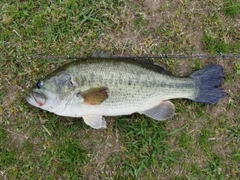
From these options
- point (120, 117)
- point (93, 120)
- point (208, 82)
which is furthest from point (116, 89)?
point (208, 82)

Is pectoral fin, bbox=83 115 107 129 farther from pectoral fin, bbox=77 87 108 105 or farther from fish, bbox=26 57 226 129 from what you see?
pectoral fin, bbox=77 87 108 105

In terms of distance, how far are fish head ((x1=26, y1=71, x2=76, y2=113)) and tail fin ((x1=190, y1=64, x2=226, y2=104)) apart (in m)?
1.54

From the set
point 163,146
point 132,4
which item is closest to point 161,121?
point 163,146

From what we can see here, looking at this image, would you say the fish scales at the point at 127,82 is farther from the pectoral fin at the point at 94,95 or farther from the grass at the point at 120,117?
the grass at the point at 120,117

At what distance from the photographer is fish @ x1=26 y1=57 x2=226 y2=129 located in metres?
4.17

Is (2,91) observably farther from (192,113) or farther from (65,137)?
(192,113)

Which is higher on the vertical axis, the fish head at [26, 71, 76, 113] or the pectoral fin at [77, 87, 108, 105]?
the fish head at [26, 71, 76, 113]

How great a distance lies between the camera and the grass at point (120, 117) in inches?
184

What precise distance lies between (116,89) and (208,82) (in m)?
1.18

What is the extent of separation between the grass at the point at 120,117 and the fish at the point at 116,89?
12.0 inches

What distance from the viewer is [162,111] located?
4531 millimetres

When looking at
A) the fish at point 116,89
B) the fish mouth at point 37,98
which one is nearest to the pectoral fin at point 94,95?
the fish at point 116,89

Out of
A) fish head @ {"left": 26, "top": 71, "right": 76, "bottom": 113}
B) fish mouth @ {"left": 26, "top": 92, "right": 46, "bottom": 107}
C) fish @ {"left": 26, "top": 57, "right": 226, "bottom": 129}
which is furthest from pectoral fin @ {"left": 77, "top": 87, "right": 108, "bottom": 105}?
fish mouth @ {"left": 26, "top": 92, "right": 46, "bottom": 107}

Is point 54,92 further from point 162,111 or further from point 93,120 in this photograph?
point 162,111
